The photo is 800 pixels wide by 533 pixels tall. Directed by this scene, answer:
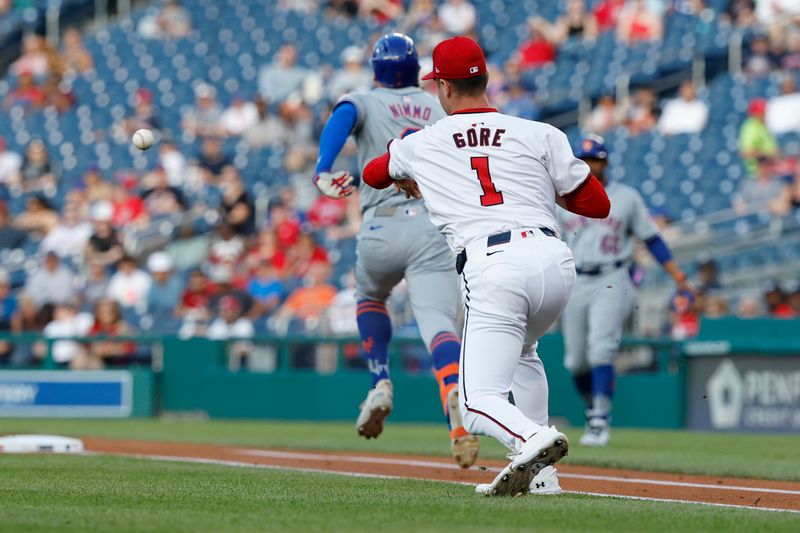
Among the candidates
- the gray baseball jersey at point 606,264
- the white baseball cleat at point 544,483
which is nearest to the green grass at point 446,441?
the gray baseball jersey at point 606,264


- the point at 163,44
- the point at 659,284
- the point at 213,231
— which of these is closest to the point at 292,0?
the point at 163,44

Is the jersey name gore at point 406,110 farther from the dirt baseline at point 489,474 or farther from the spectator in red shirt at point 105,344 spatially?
the spectator in red shirt at point 105,344

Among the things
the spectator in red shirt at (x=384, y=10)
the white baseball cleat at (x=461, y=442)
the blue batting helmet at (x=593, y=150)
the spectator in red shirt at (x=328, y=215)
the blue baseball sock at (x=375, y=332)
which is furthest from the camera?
the spectator in red shirt at (x=384, y=10)

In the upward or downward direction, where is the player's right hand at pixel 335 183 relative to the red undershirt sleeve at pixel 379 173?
upward

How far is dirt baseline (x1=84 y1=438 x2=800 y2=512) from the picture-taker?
20.6 feet

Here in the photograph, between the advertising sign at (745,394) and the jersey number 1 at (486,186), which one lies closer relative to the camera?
the jersey number 1 at (486,186)

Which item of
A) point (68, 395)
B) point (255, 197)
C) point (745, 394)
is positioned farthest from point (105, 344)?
point (745, 394)

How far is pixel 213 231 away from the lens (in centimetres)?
1834

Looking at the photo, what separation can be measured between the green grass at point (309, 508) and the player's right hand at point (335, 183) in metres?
1.47

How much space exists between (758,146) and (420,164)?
10.7 m

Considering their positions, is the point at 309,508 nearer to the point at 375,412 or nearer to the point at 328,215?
the point at 375,412

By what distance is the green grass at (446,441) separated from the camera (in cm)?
845

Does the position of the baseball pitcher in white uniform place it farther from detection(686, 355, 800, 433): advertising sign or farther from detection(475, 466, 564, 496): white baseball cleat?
detection(686, 355, 800, 433): advertising sign

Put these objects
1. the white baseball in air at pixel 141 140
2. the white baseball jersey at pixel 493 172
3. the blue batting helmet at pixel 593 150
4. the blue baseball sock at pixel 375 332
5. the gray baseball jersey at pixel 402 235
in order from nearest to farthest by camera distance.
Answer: the white baseball jersey at pixel 493 172, the gray baseball jersey at pixel 402 235, the blue baseball sock at pixel 375 332, the white baseball in air at pixel 141 140, the blue batting helmet at pixel 593 150
